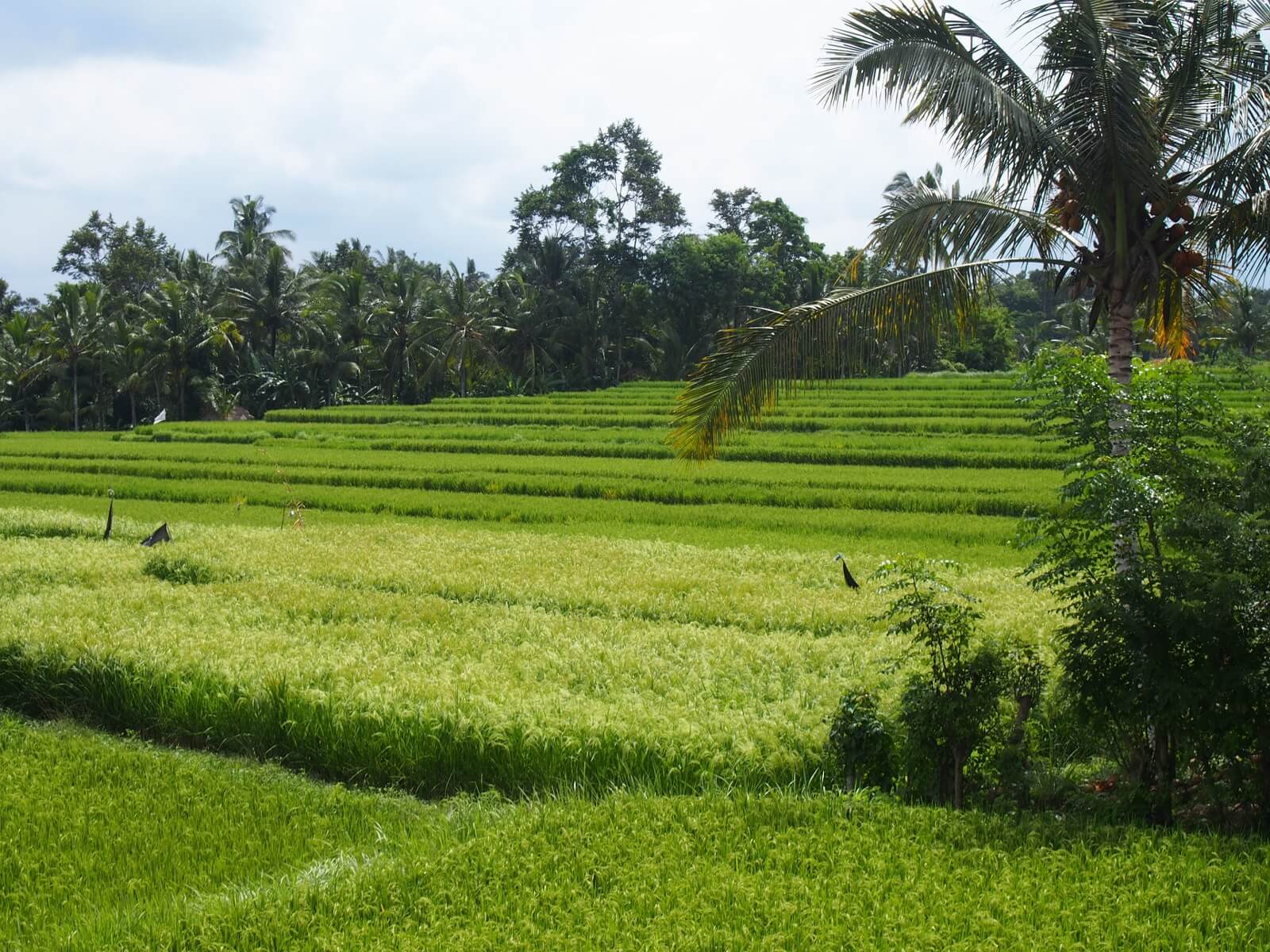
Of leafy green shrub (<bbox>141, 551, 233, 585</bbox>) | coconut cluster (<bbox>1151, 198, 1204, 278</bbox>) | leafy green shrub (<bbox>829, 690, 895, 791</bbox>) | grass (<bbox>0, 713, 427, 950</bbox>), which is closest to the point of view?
grass (<bbox>0, 713, 427, 950</bbox>)

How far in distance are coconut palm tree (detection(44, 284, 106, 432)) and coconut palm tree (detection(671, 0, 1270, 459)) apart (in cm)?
4242

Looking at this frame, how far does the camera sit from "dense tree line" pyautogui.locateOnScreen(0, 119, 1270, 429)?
43.8 m

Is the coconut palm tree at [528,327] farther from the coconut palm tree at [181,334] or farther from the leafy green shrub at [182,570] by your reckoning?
the leafy green shrub at [182,570]

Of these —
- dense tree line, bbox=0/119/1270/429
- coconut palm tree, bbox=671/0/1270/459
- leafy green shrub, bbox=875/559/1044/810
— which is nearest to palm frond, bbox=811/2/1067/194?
coconut palm tree, bbox=671/0/1270/459

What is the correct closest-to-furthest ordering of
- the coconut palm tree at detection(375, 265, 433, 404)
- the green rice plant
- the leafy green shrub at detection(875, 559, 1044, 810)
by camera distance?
the green rice plant
the leafy green shrub at detection(875, 559, 1044, 810)
the coconut palm tree at detection(375, 265, 433, 404)

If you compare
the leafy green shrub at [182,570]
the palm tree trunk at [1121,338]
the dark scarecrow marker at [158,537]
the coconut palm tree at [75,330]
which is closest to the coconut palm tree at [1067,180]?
the palm tree trunk at [1121,338]

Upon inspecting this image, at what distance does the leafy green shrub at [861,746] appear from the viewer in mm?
5609

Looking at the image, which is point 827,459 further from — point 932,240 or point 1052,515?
point 1052,515

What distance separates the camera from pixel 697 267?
49.8 meters

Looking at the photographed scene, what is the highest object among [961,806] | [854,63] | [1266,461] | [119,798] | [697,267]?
[697,267]

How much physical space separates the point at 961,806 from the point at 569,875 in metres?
2.11

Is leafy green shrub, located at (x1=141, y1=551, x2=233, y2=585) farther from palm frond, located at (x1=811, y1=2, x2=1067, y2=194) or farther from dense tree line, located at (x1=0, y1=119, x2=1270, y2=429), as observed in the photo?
dense tree line, located at (x1=0, y1=119, x2=1270, y2=429)

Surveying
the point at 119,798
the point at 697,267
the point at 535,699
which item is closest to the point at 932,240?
the point at 535,699

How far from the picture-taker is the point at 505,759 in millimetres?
6008
